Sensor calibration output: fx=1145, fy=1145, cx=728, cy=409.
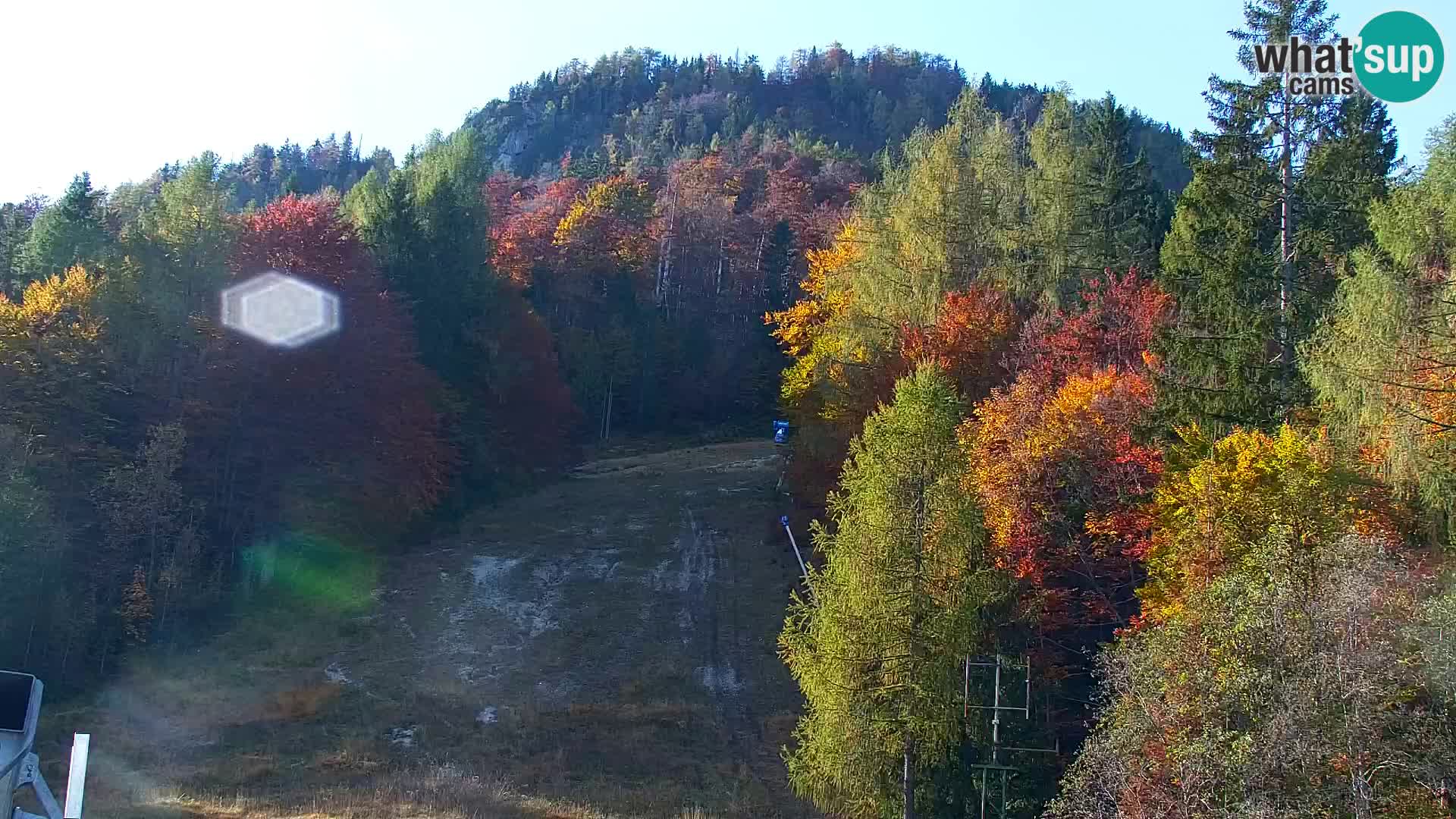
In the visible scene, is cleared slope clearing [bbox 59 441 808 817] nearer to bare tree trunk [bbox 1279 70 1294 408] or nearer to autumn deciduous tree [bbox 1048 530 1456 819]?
autumn deciduous tree [bbox 1048 530 1456 819]

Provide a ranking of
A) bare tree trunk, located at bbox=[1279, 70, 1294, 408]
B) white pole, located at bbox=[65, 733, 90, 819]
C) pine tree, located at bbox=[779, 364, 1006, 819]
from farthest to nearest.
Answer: bare tree trunk, located at bbox=[1279, 70, 1294, 408]
pine tree, located at bbox=[779, 364, 1006, 819]
white pole, located at bbox=[65, 733, 90, 819]

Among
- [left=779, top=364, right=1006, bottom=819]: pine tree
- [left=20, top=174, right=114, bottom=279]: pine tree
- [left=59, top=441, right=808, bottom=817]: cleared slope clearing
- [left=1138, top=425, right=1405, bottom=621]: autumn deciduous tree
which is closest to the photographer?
[left=1138, top=425, right=1405, bottom=621]: autumn deciduous tree

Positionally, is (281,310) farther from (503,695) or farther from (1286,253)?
(1286,253)

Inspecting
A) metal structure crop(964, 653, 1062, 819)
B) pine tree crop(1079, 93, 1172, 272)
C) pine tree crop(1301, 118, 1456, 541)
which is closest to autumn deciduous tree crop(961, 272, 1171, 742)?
metal structure crop(964, 653, 1062, 819)

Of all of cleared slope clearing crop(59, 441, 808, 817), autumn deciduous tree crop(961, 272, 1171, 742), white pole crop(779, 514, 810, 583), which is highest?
autumn deciduous tree crop(961, 272, 1171, 742)

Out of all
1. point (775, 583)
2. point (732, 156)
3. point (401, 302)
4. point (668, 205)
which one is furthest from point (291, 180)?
point (775, 583)

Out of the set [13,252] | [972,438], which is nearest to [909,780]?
[972,438]

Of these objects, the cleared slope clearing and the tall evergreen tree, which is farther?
the tall evergreen tree
